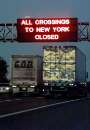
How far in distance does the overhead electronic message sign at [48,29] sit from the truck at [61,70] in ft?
4.54

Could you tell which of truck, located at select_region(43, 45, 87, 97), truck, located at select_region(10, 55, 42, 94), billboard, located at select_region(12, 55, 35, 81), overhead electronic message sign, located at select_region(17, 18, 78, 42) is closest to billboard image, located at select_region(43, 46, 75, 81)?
truck, located at select_region(43, 45, 87, 97)

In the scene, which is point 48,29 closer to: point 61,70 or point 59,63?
point 59,63

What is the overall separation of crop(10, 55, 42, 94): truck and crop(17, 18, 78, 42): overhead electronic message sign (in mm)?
3661

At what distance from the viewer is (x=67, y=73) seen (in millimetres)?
49688

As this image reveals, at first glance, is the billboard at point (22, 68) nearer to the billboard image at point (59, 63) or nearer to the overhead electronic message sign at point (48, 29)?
the billboard image at point (59, 63)

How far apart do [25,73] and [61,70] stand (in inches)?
165

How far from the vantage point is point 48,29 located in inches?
1907

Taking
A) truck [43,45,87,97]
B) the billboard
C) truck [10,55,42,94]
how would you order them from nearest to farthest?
truck [43,45,87,97]
truck [10,55,42,94]
the billboard

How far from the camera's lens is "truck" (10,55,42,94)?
52594 millimetres

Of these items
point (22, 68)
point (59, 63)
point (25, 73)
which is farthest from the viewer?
point (22, 68)

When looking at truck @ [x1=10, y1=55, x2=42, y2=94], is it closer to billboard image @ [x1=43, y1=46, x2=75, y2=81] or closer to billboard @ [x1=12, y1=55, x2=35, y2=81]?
billboard @ [x1=12, y1=55, x2=35, y2=81]

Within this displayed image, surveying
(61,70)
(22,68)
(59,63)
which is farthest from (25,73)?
(61,70)

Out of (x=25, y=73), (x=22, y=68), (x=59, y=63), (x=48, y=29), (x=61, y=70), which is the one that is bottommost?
(x=25, y=73)

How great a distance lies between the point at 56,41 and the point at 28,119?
1063 inches
